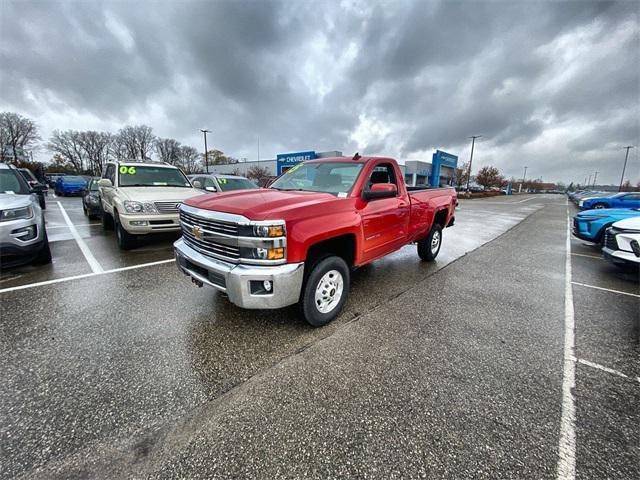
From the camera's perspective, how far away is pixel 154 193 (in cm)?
578

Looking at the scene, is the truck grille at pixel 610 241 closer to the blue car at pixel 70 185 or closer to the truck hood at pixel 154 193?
the truck hood at pixel 154 193

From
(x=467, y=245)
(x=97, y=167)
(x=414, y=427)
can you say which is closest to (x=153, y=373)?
(x=414, y=427)

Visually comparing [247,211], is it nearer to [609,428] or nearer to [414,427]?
[414,427]

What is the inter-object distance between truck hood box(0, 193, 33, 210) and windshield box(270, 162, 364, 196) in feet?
12.4

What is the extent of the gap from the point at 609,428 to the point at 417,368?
1.28 m

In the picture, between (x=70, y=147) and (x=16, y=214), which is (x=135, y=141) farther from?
(x=16, y=214)

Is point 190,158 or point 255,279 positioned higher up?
point 190,158

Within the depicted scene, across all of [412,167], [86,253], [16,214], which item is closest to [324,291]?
[16,214]

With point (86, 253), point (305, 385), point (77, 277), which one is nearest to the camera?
point (305, 385)

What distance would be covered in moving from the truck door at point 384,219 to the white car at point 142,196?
3.94m

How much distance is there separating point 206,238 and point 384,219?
2.28 meters

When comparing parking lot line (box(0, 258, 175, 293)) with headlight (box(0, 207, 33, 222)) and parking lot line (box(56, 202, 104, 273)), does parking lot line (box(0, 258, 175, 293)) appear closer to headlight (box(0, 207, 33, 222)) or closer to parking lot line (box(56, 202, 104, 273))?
parking lot line (box(56, 202, 104, 273))

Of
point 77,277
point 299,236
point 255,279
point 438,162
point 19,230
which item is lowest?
point 77,277

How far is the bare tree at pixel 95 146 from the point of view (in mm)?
74125
